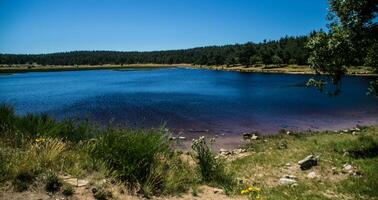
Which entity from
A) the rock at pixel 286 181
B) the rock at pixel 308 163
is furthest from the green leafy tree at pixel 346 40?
the rock at pixel 286 181

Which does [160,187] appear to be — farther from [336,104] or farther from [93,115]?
[336,104]

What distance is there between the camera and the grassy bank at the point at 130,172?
7.39 meters

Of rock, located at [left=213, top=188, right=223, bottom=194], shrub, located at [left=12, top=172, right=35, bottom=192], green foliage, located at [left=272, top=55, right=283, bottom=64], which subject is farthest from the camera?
green foliage, located at [left=272, top=55, right=283, bottom=64]

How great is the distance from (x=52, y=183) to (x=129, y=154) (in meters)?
1.98

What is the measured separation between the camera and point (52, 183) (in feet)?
23.9

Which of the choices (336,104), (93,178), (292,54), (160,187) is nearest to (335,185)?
(160,187)

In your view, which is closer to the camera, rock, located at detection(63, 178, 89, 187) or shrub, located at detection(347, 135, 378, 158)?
rock, located at detection(63, 178, 89, 187)

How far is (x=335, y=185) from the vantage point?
1137 cm

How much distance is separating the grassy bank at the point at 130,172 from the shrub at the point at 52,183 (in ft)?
0.07

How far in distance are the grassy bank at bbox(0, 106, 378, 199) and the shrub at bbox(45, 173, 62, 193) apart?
2 cm

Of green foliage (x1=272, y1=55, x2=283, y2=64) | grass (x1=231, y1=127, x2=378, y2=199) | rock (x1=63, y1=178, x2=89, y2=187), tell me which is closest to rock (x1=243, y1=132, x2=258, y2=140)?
grass (x1=231, y1=127, x2=378, y2=199)

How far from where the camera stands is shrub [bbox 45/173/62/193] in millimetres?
7203

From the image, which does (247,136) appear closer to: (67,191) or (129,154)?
(129,154)

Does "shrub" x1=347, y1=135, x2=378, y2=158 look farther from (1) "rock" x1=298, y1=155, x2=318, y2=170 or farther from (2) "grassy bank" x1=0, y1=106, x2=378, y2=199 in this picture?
(1) "rock" x1=298, y1=155, x2=318, y2=170
